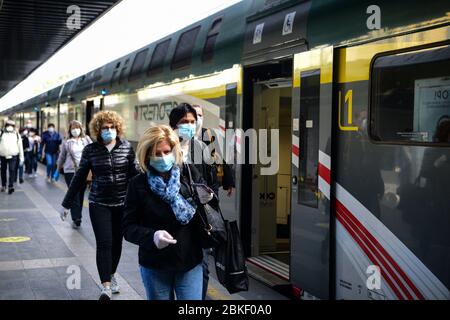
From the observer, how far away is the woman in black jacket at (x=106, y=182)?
18.7 ft

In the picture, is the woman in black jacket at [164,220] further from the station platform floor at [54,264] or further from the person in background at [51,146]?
the person in background at [51,146]

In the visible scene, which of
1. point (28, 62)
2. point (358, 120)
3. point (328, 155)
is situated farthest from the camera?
point (28, 62)

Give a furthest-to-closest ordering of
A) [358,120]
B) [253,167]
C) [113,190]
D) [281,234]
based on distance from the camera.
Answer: [281,234], [253,167], [113,190], [358,120]

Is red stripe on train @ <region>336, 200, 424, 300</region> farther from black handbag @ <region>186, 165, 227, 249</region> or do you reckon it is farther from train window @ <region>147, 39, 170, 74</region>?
train window @ <region>147, 39, 170, 74</region>

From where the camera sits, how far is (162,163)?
3.50 m

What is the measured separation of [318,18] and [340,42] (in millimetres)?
465

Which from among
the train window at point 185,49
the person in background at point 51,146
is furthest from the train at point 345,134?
the person in background at point 51,146

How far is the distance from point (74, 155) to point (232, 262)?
6482 millimetres

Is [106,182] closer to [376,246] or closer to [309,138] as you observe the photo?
[309,138]

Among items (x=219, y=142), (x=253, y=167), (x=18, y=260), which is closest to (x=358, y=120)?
(x=253, y=167)

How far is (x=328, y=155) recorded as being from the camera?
5.02m

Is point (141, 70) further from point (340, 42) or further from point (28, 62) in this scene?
point (28, 62)

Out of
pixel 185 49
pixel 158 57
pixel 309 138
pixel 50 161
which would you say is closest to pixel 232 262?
pixel 309 138

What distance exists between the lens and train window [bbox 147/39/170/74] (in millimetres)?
10141
